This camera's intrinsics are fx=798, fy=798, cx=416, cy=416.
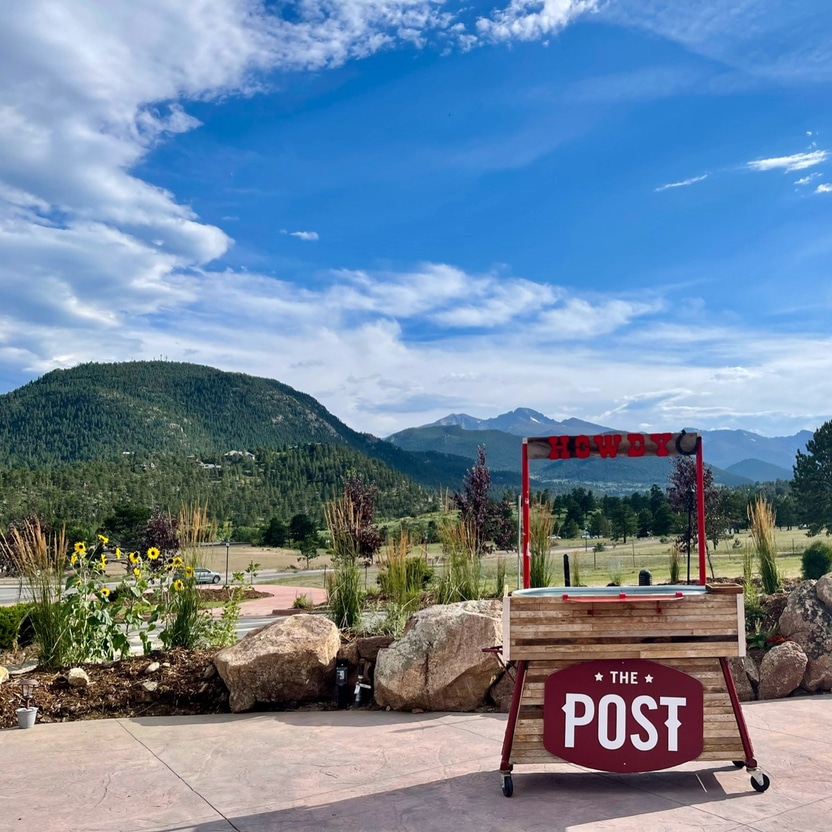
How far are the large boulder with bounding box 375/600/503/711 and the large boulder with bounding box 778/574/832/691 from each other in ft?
8.81

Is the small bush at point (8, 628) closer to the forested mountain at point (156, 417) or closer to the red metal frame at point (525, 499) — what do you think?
the red metal frame at point (525, 499)

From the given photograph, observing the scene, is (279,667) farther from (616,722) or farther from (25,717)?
(616,722)

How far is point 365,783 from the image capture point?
4508 mm

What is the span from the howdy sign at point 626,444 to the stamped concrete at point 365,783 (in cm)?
181

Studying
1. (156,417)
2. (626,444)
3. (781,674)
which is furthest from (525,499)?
(156,417)

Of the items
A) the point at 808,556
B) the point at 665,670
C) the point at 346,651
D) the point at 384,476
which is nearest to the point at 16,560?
the point at 346,651

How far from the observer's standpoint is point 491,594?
1001 centimetres

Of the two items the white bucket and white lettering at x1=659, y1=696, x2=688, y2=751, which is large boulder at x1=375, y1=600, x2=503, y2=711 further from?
the white bucket

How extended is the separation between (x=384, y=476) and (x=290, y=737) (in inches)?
2648

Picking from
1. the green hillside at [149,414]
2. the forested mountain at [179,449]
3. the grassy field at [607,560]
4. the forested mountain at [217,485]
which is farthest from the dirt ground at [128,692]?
the green hillside at [149,414]

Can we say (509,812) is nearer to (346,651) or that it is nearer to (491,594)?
(346,651)

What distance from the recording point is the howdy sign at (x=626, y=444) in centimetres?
467

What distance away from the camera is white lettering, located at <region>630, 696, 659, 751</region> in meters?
4.19

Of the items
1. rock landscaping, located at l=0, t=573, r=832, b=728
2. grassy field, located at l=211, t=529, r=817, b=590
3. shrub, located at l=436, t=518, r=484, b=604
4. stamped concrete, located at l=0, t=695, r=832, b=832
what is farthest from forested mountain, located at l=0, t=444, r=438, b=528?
stamped concrete, located at l=0, t=695, r=832, b=832
